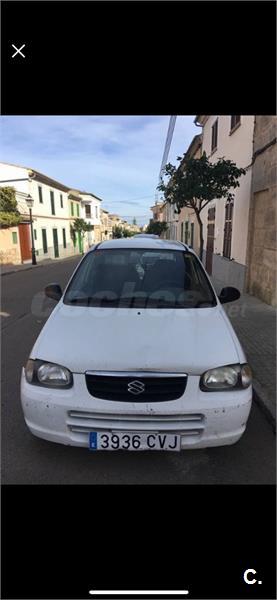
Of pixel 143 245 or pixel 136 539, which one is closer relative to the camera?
pixel 136 539

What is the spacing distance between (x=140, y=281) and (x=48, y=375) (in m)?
1.39

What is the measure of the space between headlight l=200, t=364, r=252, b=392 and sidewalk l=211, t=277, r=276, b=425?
37.7 inches

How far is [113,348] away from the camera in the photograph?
7.63 feet

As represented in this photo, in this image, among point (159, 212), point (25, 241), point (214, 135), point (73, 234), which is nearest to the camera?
point (214, 135)

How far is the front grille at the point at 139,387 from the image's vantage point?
2.19 metres

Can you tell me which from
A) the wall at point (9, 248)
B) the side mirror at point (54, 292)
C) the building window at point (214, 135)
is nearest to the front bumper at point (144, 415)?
the side mirror at point (54, 292)

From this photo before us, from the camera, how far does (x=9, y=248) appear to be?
1997 cm

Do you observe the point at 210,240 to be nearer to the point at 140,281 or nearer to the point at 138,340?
the point at 140,281

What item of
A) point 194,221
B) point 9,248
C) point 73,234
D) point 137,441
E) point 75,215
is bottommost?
point 137,441

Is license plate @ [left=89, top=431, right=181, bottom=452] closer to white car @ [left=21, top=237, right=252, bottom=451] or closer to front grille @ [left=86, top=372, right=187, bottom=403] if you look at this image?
white car @ [left=21, top=237, right=252, bottom=451]

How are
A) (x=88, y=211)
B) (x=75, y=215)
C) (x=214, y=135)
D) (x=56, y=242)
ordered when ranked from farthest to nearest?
(x=88, y=211), (x=75, y=215), (x=56, y=242), (x=214, y=135)

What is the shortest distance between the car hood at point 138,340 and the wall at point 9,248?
59.4 feet

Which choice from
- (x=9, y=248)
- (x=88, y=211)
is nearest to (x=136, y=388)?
(x=9, y=248)

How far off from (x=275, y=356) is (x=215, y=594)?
301 centimetres
